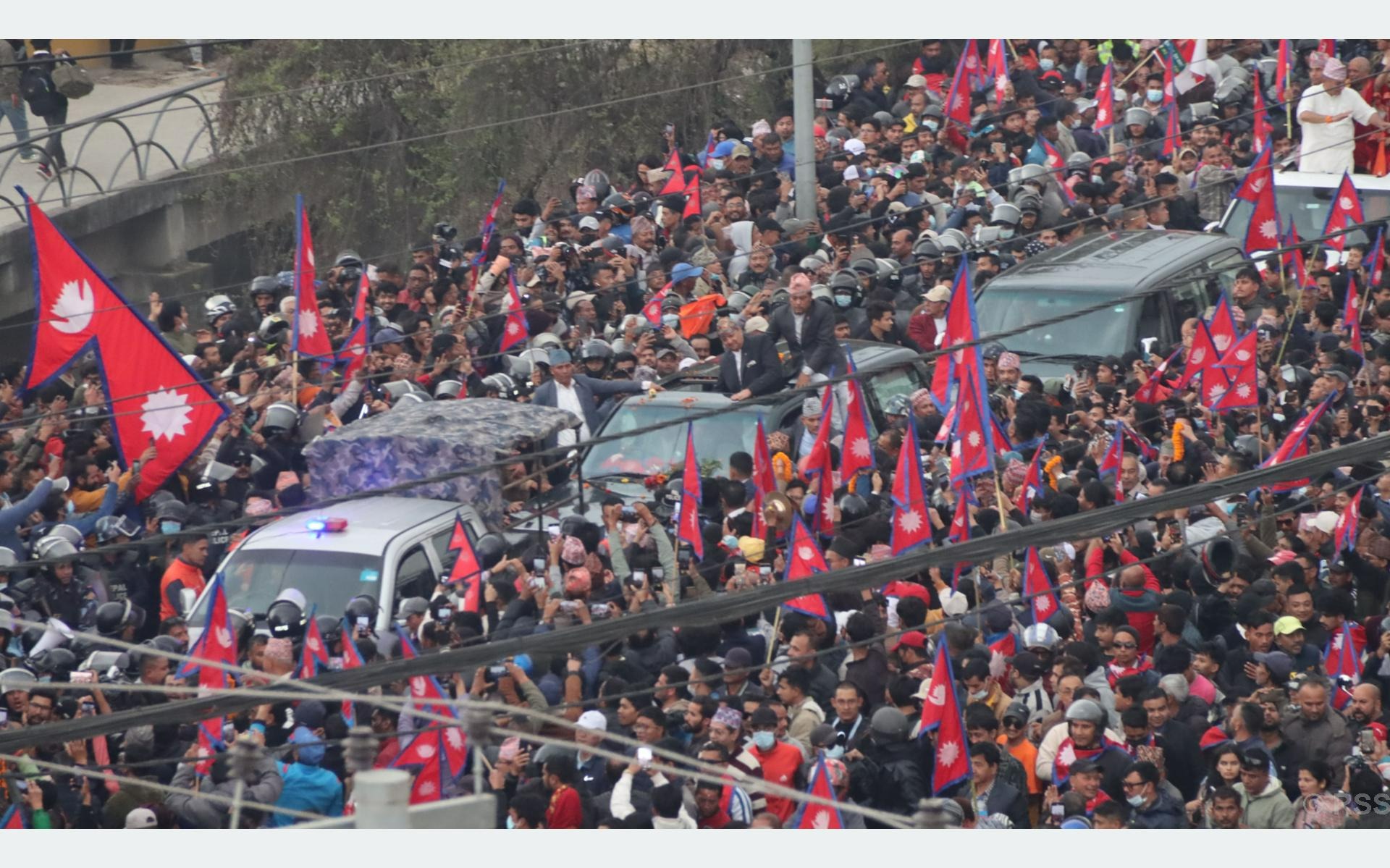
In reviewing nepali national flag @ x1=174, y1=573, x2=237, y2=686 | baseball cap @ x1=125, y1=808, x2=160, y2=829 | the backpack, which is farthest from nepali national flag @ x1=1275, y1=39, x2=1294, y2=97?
baseball cap @ x1=125, y1=808, x2=160, y2=829

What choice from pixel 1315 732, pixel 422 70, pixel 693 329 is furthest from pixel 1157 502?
pixel 422 70

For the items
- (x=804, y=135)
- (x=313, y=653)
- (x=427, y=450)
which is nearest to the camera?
(x=313, y=653)

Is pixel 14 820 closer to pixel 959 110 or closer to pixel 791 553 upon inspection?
pixel 791 553

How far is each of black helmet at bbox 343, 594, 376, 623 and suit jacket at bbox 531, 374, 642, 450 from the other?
9.63 feet

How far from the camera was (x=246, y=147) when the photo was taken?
22328 millimetres

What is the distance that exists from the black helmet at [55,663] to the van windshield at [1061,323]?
22.5ft

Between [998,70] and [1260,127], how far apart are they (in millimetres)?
3419

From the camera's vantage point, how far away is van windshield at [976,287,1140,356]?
1514 cm

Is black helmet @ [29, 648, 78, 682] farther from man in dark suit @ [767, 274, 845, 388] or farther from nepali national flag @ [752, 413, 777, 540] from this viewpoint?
man in dark suit @ [767, 274, 845, 388]

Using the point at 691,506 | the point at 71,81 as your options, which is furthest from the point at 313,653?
the point at 71,81

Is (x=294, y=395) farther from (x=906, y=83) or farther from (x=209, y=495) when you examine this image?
(x=906, y=83)

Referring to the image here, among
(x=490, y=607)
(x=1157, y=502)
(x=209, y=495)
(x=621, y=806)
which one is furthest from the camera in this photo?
(x=209, y=495)

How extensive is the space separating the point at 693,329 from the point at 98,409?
436cm

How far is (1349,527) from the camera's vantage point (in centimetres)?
1180
